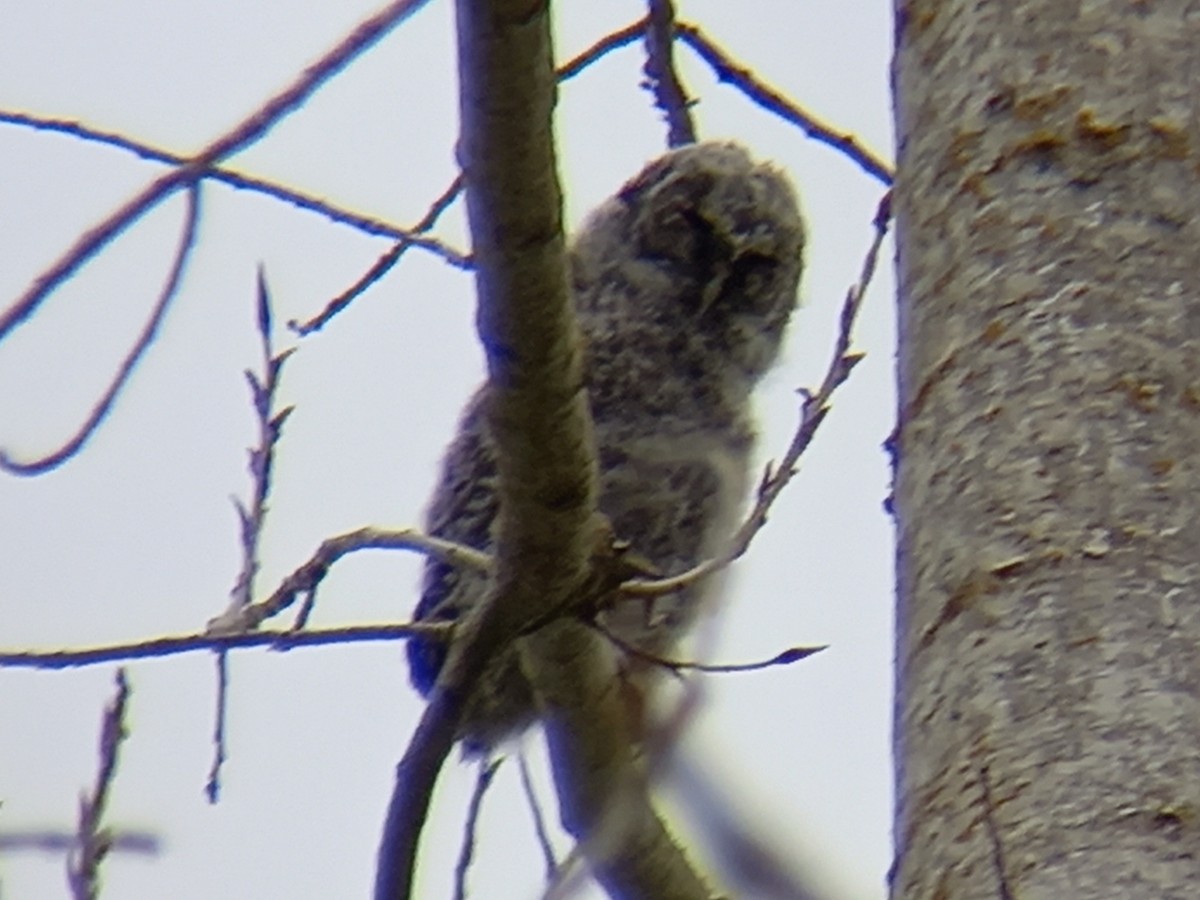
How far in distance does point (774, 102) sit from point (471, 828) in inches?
44.8

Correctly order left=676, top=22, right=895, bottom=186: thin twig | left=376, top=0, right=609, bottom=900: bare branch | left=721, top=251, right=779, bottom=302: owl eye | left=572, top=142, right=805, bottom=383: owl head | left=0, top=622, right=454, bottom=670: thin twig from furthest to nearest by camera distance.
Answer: left=721, top=251, right=779, bottom=302: owl eye
left=572, top=142, right=805, bottom=383: owl head
left=676, top=22, right=895, bottom=186: thin twig
left=0, top=622, right=454, bottom=670: thin twig
left=376, top=0, right=609, bottom=900: bare branch

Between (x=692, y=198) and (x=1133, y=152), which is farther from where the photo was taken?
(x=692, y=198)

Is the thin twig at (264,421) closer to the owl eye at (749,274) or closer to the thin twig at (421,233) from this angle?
the thin twig at (421,233)

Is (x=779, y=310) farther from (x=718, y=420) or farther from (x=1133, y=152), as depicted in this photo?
(x=1133, y=152)

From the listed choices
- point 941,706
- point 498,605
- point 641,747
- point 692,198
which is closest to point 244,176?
point 498,605

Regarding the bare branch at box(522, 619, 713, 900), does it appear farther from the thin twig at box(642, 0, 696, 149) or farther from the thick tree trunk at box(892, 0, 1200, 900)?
the thin twig at box(642, 0, 696, 149)

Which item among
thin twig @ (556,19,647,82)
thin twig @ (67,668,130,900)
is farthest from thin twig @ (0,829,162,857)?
thin twig @ (556,19,647,82)

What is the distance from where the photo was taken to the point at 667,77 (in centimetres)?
294

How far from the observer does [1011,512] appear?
124 cm

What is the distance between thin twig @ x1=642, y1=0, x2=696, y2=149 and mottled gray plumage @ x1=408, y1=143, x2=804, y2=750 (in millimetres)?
239

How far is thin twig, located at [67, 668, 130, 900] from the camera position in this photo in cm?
191

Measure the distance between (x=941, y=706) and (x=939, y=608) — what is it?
8cm

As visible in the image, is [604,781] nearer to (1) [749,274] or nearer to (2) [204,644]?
(2) [204,644]

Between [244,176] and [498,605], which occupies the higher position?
[244,176]
